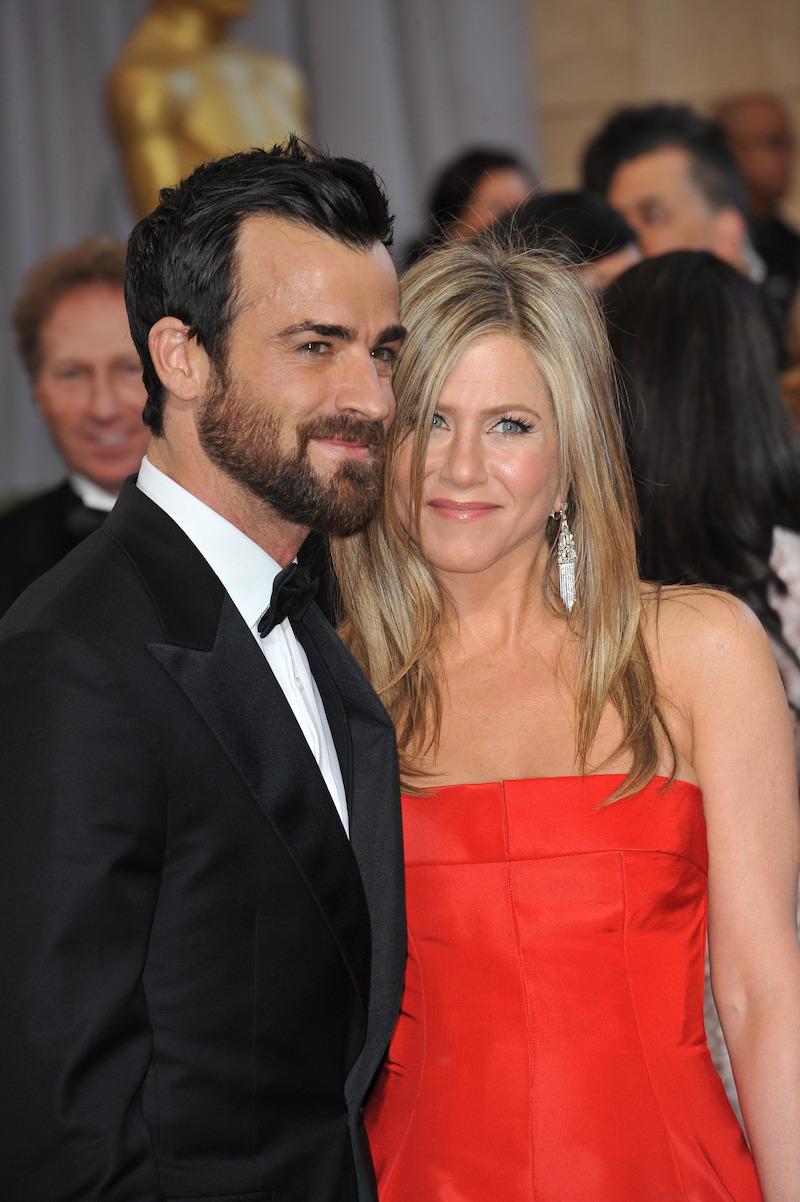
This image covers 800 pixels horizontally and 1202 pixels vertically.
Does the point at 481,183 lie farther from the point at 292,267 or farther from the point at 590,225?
the point at 292,267

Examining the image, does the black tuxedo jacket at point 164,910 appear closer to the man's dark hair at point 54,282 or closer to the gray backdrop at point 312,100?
the man's dark hair at point 54,282

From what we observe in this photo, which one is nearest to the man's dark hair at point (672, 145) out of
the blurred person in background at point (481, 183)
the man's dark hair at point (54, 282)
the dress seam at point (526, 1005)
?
the blurred person in background at point (481, 183)

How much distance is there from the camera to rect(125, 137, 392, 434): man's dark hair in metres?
1.54

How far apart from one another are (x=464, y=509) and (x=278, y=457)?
0.50 metres

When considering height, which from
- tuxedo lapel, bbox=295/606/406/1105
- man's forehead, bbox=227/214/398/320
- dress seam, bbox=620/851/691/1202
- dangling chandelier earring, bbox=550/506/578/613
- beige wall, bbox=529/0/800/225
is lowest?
dress seam, bbox=620/851/691/1202

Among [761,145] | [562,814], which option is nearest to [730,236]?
[761,145]

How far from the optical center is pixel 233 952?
1.32 meters

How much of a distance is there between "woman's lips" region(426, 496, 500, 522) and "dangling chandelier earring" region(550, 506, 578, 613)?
0.60ft

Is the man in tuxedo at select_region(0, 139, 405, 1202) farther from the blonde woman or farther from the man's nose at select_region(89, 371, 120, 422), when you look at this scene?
the man's nose at select_region(89, 371, 120, 422)

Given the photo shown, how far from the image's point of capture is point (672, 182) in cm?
407

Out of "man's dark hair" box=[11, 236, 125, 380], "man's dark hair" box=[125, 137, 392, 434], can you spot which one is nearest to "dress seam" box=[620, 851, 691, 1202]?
"man's dark hair" box=[125, 137, 392, 434]

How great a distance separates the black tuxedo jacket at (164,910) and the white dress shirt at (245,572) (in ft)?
0.11

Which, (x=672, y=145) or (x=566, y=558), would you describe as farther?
(x=672, y=145)

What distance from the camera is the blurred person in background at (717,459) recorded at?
7.57 feet
